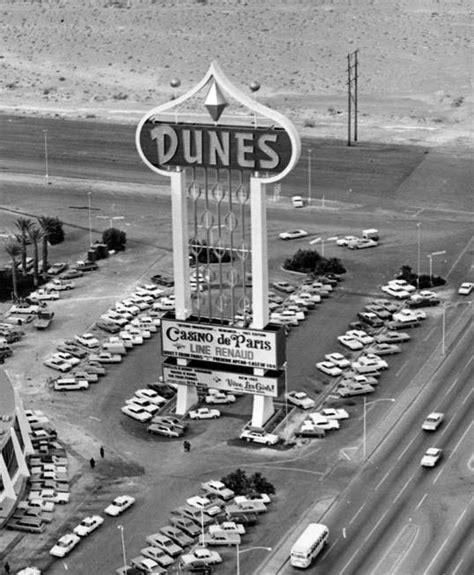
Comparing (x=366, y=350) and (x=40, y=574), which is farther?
(x=366, y=350)

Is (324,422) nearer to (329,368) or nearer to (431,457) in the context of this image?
(431,457)

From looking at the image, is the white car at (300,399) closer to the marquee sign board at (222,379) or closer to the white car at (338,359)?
the marquee sign board at (222,379)

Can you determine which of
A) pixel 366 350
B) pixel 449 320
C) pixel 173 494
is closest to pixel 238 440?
pixel 173 494

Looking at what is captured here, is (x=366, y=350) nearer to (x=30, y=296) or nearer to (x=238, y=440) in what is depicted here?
(x=238, y=440)

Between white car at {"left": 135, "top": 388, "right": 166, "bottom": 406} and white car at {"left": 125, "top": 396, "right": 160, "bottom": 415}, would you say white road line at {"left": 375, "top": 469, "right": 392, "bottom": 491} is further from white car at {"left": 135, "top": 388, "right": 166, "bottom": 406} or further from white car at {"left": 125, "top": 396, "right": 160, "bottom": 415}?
white car at {"left": 135, "top": 388, "right": 166, "bottom": 406}

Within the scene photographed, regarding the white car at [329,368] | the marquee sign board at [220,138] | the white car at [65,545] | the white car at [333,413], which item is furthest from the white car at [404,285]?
the white car at [65,545]

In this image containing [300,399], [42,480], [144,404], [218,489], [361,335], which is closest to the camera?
[218,489]

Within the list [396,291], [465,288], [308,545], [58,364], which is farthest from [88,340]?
[308,545]
